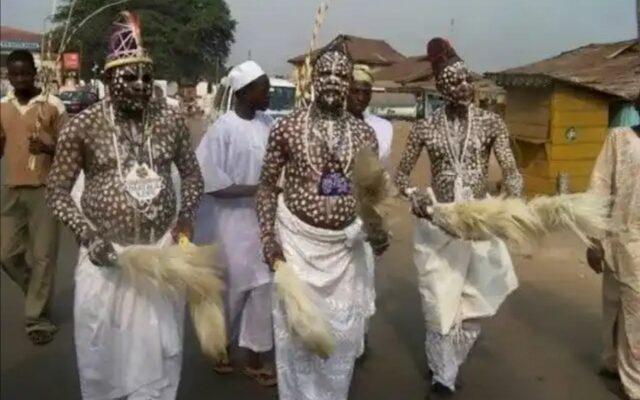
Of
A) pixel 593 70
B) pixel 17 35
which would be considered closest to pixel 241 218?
pixel 17 35

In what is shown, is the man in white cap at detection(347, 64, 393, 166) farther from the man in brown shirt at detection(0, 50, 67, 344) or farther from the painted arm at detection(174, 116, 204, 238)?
the man in brown shirt at detection(0, 50, 67, 344)

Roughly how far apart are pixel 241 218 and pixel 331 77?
1.53 metres

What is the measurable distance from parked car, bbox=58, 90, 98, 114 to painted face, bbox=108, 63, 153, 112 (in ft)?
1.40

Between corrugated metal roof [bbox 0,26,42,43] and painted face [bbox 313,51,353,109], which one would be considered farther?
painted face [bbox 313,51,353,109]

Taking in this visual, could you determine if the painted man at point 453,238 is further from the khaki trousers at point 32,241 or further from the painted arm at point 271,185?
the khaki trousers at point 32,241

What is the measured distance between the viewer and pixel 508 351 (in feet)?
19.2

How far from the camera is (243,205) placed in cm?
534

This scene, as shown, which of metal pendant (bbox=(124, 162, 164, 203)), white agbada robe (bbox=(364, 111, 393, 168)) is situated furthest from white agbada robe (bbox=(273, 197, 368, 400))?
white agbada robe (bbox=(364, 111, 393, 168))

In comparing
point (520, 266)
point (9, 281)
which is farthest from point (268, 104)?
point (520, 266)

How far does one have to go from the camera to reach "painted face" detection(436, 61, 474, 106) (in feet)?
15.9

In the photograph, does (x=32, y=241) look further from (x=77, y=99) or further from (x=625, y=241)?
(x=625, y=241)

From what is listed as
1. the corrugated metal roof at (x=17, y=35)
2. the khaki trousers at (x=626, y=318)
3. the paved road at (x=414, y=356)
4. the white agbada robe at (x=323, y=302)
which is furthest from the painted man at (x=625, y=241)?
the corrugated metal roof at (x=17, y=35)

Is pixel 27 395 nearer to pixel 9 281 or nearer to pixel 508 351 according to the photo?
pixel 9 281

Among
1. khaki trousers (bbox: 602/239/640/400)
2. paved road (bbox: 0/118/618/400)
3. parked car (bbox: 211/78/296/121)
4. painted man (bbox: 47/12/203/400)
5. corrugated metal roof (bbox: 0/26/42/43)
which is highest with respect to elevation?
corrugated metal roof (bbox: 0/26/42/43)
